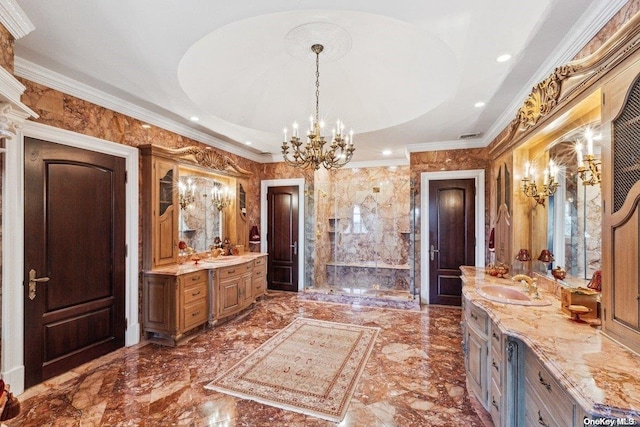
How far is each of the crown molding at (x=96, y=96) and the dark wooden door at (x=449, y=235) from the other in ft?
13.1

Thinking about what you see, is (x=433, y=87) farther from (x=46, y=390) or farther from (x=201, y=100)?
(x=46, y=390)

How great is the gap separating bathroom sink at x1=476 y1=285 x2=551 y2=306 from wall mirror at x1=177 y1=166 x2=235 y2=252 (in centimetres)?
388

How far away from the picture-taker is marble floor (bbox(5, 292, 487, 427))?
85.7 inches

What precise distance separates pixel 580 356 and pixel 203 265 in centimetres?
388

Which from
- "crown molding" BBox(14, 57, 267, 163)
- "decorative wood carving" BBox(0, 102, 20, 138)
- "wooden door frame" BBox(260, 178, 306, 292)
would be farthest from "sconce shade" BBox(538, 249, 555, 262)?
"crown molding" BBox(14, 57, 267, 163)

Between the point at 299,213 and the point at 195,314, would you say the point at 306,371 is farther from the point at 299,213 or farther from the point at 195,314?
the point at 299,213

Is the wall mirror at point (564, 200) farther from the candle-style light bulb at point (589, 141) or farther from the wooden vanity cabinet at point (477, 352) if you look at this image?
the wooden vanity cabinet at point (477, 352)

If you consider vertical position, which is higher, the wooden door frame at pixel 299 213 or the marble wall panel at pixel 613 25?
the marble wall panel at pixel 613 25

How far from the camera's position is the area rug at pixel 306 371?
2385 millimetres

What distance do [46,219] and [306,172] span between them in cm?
401

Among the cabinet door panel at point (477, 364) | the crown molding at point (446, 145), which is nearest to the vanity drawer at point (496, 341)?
the cabinet door panel at point (477, 364)

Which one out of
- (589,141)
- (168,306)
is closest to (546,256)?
(589,141)

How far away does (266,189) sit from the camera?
6.13 meters

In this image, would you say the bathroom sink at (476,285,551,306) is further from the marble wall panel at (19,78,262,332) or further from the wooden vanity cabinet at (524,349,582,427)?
the marble wall panel at (19,78,262,332)
